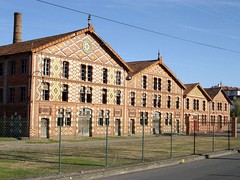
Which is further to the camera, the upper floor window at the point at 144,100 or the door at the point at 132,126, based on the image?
the upper floor window at the point at 144,100

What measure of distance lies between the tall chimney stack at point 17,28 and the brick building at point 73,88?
12 cm

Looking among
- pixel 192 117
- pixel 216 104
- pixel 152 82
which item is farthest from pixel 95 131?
pixel 216 104

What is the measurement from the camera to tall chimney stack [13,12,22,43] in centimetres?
4681

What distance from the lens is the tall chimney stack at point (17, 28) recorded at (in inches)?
1843

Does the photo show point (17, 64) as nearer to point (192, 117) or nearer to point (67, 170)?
point (67, 170)

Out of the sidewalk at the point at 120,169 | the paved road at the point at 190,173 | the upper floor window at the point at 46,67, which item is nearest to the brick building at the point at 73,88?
the upper floor window at the point at 46,67

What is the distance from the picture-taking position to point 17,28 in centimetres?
4741

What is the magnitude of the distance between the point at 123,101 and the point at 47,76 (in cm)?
1179

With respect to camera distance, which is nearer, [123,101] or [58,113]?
[58,113]

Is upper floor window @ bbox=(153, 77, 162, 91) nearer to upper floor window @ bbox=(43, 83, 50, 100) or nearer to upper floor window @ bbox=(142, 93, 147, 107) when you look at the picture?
upper floor window @ bbox=(142, 93, 147, 107)

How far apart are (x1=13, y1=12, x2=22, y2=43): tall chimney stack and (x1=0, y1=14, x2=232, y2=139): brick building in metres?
0.12

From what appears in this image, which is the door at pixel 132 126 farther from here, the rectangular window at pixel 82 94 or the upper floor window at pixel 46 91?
the upper floor window at pixel 46 91

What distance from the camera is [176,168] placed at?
16531 millimetres

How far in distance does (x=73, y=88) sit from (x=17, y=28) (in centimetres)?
1309
